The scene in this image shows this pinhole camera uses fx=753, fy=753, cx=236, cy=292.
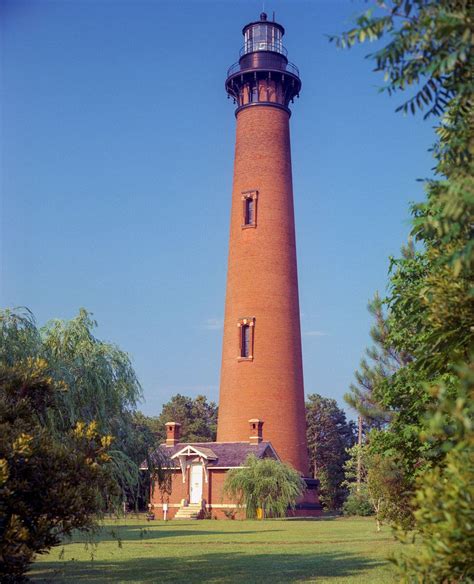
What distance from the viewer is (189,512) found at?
42656mm

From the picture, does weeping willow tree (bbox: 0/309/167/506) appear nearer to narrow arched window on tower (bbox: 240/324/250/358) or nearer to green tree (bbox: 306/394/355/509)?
narrow arched window on tower (bbox: 240/324/250/358)

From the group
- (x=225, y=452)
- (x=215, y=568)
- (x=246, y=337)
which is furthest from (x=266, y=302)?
(x=215, y=568)

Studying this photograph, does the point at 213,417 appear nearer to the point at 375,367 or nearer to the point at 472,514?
the point at 375,367

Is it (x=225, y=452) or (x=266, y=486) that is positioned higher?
(x=225, y=452)

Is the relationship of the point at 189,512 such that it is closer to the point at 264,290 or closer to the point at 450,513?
the point at 264,290

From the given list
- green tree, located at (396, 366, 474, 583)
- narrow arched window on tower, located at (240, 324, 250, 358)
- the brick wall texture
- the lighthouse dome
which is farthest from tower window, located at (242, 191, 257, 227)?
green tree, located at (396, 366, 474, 583)

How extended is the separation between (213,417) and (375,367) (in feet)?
Result: 137

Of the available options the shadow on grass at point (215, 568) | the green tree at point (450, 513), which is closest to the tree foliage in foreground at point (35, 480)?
the green tree at point (450, 513)

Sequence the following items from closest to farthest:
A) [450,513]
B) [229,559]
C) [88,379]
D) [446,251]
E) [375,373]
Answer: [450,513] → [446,251] → [88,379] → [229,559] → [375,373]

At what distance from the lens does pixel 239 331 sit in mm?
40656

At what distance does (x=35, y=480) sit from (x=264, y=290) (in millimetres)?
31083

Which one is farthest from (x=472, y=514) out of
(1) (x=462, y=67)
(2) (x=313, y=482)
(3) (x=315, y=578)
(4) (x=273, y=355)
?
(2) (x=313, y=482)

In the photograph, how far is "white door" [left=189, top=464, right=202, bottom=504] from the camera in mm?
43594

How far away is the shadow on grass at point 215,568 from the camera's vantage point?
15.7 m
